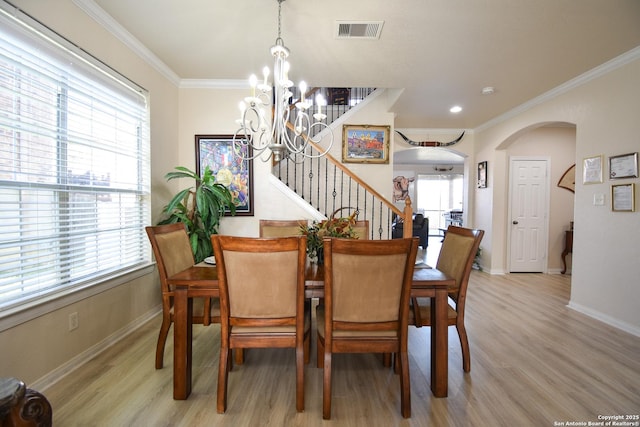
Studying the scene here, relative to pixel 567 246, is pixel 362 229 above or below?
above

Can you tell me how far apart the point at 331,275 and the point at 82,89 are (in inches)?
91.5

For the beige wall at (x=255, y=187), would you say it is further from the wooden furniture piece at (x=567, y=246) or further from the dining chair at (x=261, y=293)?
the wooden furniture piece at (x=567, y=246)

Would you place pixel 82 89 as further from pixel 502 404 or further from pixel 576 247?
pixel 576 247

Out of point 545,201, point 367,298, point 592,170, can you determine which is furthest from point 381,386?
point 545,201

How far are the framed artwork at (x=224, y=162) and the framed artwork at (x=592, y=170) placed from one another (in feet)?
12.9

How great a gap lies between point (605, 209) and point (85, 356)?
5.02 meters

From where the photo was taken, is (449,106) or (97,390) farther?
(449,106)

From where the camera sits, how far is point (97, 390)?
1.72m

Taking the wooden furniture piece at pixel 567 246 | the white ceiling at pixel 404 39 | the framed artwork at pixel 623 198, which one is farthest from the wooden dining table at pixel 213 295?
the wooden furniture piece at pixel 567 246

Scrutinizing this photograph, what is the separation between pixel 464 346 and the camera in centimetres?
195

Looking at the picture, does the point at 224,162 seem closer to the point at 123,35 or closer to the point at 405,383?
the point at 123,35

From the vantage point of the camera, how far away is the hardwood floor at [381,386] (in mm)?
1523

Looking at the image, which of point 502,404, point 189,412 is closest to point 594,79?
point 502,404

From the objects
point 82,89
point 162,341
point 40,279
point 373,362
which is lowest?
point 373,362
